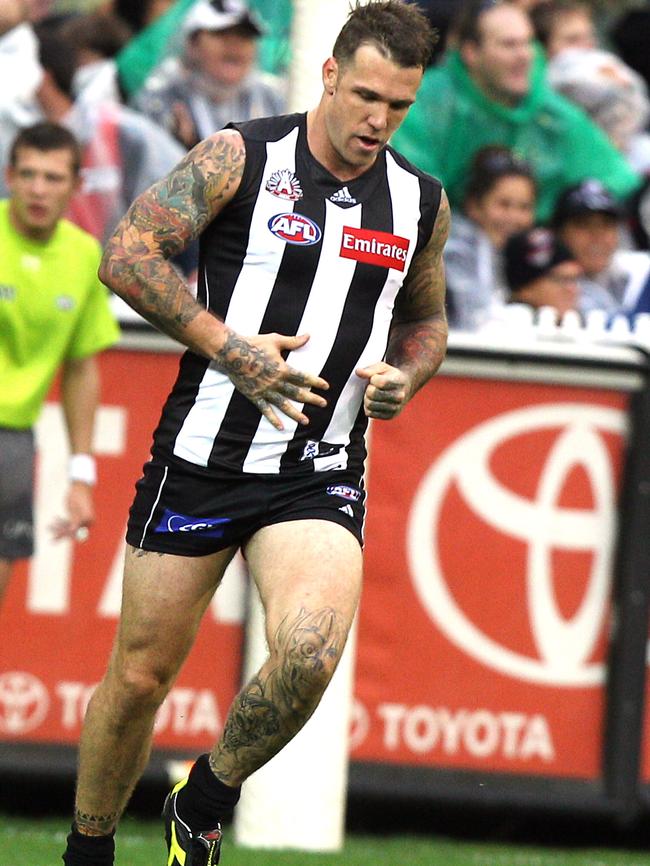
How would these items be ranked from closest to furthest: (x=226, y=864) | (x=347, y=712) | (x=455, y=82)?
(x=226, y=864)
(x=347, y=712)
(x=455, y=82)

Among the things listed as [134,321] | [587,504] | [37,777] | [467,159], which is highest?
[467,159]

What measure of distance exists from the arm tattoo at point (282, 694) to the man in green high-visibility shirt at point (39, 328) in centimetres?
275

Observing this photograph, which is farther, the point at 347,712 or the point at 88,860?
the point at 347,712

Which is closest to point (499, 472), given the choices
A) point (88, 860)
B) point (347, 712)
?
point (347, 712)

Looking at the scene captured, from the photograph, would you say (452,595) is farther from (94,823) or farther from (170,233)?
(170,233)

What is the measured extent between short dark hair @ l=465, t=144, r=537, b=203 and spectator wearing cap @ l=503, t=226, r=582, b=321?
0.45 m

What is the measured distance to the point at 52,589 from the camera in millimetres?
7832

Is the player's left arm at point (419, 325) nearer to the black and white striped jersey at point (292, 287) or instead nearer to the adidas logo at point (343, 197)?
the black and white striped jersey at point (292, 287)

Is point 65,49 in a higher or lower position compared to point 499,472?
higher

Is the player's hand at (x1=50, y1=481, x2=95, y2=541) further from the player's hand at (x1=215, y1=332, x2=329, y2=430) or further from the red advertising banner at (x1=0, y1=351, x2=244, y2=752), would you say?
the player's hand at (x1=215, y1=332, x2=329, y2=430)

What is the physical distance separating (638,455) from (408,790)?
1838mm

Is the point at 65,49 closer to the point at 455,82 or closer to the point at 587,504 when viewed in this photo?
the point at 455,82

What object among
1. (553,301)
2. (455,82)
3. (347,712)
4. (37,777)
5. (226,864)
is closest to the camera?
(226,864)

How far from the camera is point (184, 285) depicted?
493cm
